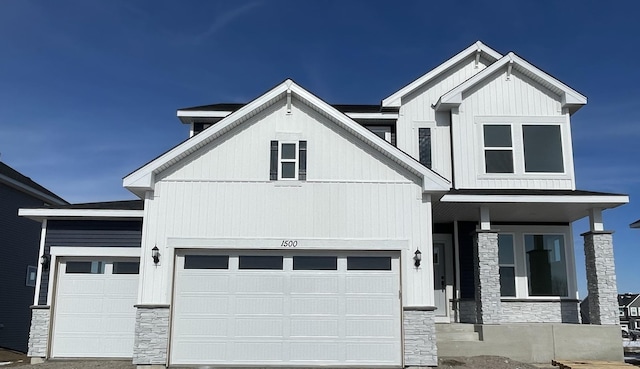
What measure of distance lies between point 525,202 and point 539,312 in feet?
12.0

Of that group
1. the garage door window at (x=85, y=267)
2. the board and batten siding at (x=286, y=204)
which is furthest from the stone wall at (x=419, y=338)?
the garage door window at (x=85, y=267)

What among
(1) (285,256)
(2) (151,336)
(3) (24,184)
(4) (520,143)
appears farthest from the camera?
(3) (24,184)

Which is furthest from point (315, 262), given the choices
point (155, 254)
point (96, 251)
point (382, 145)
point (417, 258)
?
point (96, 251)

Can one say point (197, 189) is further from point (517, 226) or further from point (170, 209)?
point (517, 226)

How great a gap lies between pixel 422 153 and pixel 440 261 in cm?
307

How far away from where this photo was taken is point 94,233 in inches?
540

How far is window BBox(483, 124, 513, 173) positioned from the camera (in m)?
14.9

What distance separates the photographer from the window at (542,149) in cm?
1486

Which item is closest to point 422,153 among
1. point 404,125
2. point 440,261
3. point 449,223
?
point 404,125

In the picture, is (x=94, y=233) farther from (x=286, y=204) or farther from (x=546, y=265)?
(x=546, y=265)

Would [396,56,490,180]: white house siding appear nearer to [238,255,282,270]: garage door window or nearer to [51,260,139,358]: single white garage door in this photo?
[238,255,282,270]: garage door window

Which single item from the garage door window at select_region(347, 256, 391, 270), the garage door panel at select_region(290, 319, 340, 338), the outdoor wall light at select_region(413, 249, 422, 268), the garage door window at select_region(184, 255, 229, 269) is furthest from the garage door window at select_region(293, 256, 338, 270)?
the outdoor wall light at select_region(413, 249, 422, 268)

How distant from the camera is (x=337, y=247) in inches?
454

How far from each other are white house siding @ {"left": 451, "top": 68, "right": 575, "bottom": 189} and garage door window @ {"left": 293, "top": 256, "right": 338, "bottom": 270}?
16.1ft
